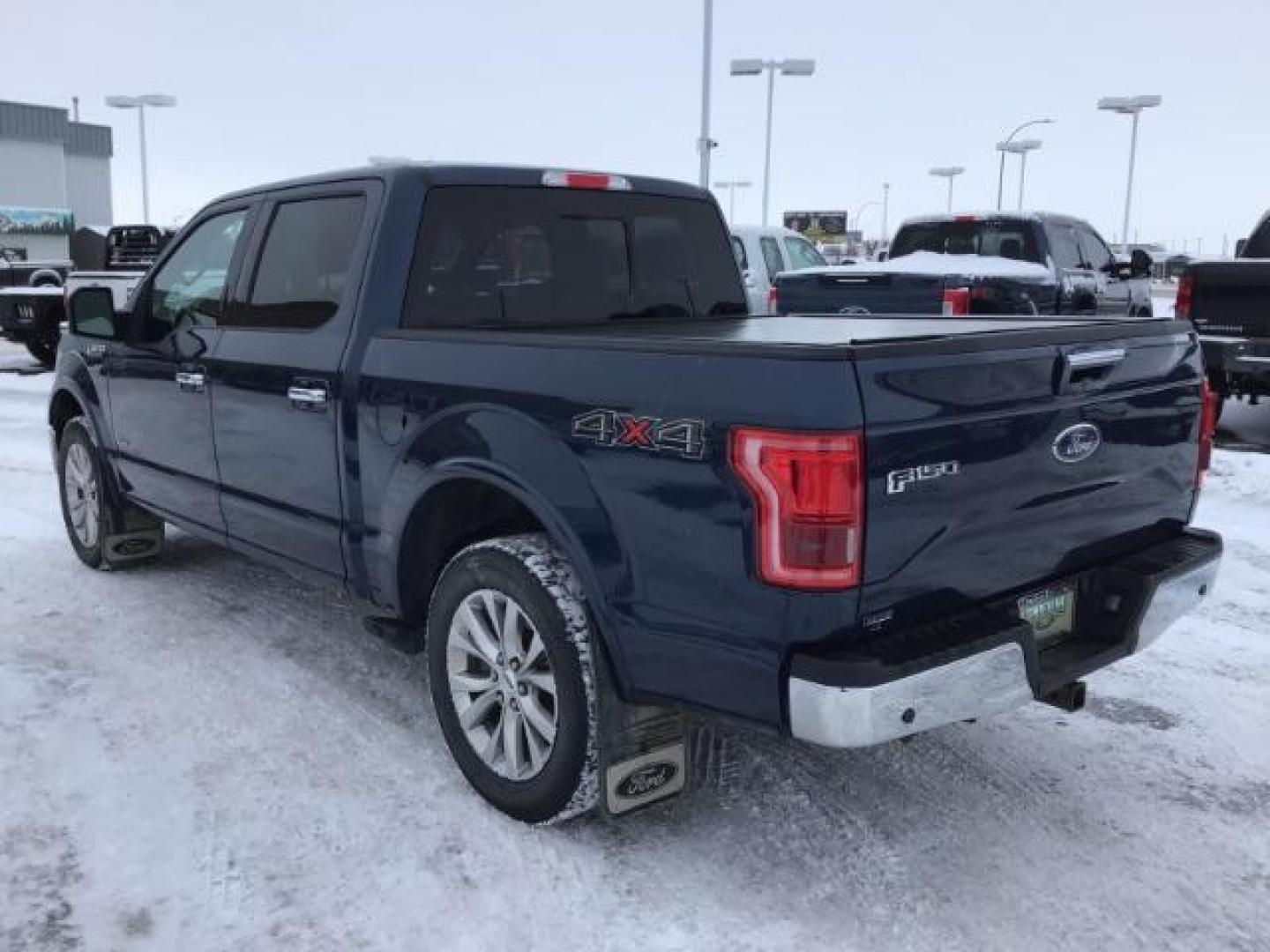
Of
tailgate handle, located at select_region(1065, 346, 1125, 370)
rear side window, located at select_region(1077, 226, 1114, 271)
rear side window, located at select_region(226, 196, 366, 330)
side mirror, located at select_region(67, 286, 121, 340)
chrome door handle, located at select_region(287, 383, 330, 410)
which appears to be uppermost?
rear side window, located at select_region(1077, 226, 1114, 271)

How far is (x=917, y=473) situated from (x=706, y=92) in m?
22.7

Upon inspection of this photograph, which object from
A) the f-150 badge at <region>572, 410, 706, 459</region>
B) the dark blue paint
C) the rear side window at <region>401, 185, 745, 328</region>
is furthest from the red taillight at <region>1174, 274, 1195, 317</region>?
the f-150 badge at <region>572, 410, 706, 459</region>

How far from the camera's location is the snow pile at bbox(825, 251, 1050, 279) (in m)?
9.70

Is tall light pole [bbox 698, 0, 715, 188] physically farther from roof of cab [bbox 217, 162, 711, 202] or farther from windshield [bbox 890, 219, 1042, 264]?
roof of cab [bbox 217, 162, 711, 202]

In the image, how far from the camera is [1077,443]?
10.4 feet

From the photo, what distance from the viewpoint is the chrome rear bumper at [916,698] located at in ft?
8.74

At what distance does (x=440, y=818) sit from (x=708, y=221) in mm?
2667

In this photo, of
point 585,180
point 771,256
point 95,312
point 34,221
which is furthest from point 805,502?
point 34,221

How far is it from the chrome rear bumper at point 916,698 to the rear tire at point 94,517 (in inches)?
174

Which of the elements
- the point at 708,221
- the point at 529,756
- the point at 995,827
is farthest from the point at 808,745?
the point at 708,221

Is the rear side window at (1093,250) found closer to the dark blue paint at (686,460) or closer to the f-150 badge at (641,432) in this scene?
the dark blue paint at (686,460)

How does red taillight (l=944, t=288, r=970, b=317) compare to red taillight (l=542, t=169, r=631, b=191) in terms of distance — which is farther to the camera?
red taillight (l=944, t=288, r=970, b=317)

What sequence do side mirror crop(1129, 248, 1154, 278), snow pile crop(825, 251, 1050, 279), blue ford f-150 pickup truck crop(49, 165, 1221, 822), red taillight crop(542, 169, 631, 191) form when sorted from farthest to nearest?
side mirror crop(1129, 248, 1154, 278)
snow pile crop(825, 251, 1050, 279)
red taillight crop(542, 169, 631, 191)
blue ford f-150 pickup truck crop(49, 165, 1221, 822)

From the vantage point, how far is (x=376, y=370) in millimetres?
3785
